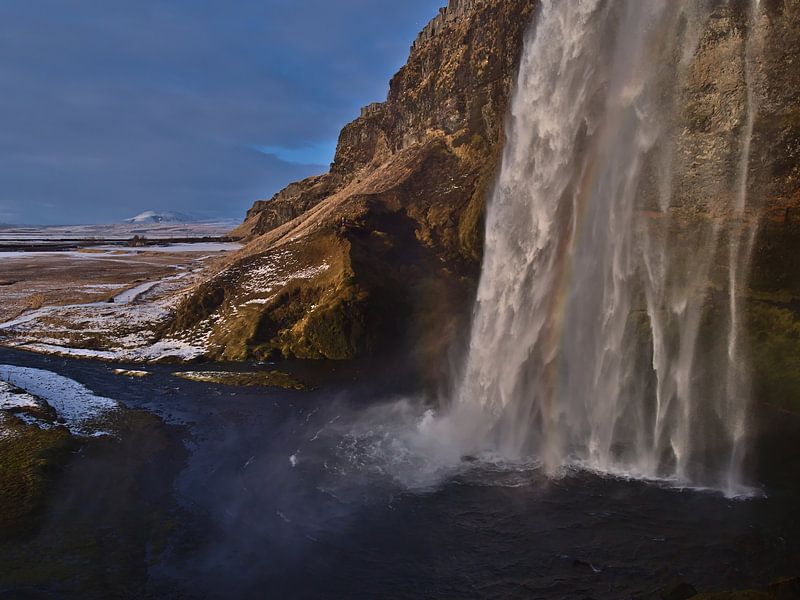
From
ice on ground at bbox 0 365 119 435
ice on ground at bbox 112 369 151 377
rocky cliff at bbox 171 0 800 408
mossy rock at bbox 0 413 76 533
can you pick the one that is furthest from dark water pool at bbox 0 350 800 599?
rocky cliff at bbox 171 0 800 408

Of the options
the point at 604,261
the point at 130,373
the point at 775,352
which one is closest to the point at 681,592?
the point at 604,261

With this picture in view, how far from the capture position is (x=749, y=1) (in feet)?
78.3

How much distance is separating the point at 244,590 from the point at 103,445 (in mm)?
11653

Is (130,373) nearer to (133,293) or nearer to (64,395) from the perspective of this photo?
(64,395)

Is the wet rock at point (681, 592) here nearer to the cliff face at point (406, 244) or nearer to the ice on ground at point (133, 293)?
the cliff face at point (406, 244)

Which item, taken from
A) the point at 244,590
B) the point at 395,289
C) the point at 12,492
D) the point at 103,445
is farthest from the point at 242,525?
the point at 395,289

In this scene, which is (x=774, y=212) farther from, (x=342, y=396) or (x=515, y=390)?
(x=342, y=396)

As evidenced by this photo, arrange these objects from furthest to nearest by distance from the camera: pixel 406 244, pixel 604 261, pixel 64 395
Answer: pixel 406 244 < pixel 64 395 < pixel 604 261

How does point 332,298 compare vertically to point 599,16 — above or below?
below

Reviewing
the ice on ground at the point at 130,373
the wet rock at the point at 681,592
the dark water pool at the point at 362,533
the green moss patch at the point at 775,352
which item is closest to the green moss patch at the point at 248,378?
the ice on ground at the point at 130,373

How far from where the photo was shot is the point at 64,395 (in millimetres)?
27359

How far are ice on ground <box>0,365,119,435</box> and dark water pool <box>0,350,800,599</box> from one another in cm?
373

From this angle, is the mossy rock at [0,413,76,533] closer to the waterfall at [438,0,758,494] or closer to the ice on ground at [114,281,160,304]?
the waterfall at [438,0,758,494]

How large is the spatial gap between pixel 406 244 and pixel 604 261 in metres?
23.6
